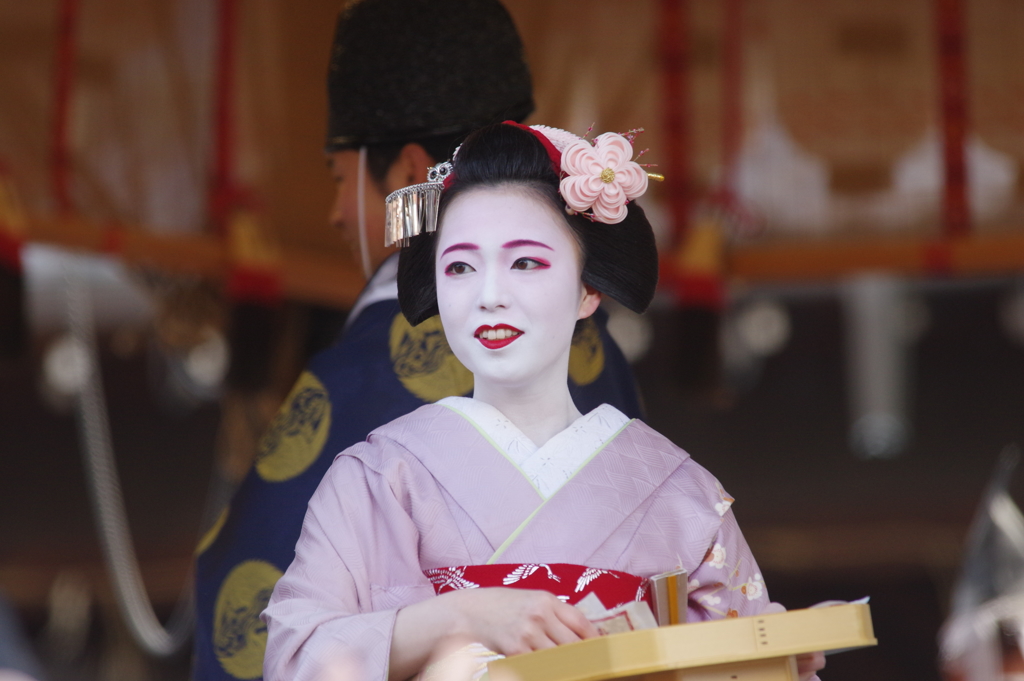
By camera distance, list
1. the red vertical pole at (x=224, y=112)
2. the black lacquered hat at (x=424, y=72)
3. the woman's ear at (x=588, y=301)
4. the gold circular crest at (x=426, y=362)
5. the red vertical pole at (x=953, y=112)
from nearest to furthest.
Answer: the woman's ear at (x=588, y=301) < the gold circular crest at (x=426, y=362) < the black lacquered hat at (x=424, y=72) < the red vertical pole at (x=224, y=112) < the red vertical pole at (x=953, y=112)

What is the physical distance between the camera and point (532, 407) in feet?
4.44

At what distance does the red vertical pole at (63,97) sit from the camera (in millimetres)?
2951

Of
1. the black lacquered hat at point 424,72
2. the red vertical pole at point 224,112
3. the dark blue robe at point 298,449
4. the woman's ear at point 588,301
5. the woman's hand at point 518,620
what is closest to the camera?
the woman's hand at point 518,620

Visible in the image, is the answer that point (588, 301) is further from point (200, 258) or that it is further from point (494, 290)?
point (200, 258)

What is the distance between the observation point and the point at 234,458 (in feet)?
11.4

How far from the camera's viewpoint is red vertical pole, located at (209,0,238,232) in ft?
10.3

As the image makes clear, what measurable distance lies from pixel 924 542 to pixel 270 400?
9.90ft

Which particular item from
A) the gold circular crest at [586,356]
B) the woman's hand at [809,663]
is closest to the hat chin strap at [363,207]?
the gold circular crest at [586,356]

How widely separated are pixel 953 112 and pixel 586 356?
2208 millimetres

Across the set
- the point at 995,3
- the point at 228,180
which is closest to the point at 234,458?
the point at 228,180

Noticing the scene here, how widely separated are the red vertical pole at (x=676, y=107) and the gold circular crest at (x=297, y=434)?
69.5 inches

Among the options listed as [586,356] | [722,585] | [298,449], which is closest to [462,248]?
[586,356]

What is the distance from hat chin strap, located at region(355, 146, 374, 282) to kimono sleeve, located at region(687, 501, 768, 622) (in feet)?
2.61

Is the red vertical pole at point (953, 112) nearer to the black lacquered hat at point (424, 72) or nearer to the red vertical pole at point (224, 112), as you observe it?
the black lacquered hat at point (424, 72)
